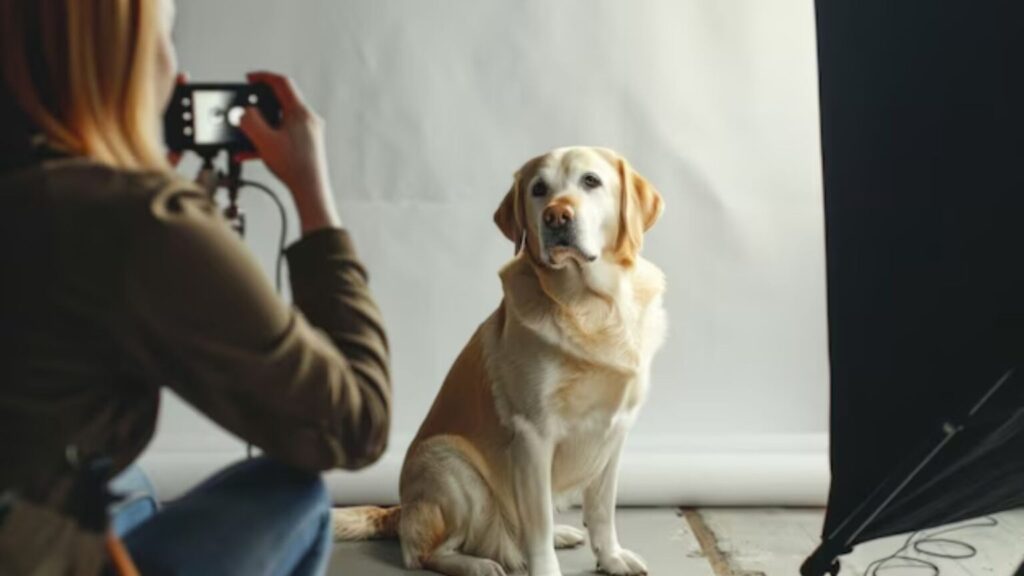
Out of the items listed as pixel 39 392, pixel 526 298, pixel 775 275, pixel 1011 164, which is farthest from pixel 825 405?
pixel 39 392

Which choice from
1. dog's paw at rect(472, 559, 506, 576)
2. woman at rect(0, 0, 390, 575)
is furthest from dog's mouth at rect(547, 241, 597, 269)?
woman at rect(0, 0, 390, 575)

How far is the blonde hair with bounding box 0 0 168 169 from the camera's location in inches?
41.2

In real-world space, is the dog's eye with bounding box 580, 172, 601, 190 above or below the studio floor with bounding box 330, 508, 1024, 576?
above

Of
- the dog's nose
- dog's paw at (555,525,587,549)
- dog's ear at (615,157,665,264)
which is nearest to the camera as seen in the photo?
the dog's nose

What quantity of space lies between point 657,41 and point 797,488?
53.3 inches

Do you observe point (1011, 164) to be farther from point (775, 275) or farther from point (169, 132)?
point (775, 275)

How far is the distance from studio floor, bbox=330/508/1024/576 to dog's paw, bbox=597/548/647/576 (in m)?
0.03

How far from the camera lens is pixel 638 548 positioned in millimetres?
2641

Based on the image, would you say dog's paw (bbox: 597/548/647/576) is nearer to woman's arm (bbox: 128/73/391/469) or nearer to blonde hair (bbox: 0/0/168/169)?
woman's arm (bbox: 128/73/391/469)

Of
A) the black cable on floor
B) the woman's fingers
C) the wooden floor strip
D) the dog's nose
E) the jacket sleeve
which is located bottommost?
the wooden floor strip

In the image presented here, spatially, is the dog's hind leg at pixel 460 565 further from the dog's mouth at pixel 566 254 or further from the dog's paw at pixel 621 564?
the dog's mouth at pixel 566 254

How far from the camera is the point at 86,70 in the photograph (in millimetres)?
1056

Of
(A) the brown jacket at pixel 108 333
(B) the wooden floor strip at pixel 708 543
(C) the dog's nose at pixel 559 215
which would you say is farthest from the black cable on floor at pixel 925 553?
(A) the brown jacket at pixel 108 333

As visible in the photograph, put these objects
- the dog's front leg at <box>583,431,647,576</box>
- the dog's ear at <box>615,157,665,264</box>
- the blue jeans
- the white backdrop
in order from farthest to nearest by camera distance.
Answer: the white backdrop → the dog's front leg at <box>583,431,647,576</box> → the dog's ear at <box>615,157,665,264</box> → the blue jeans
